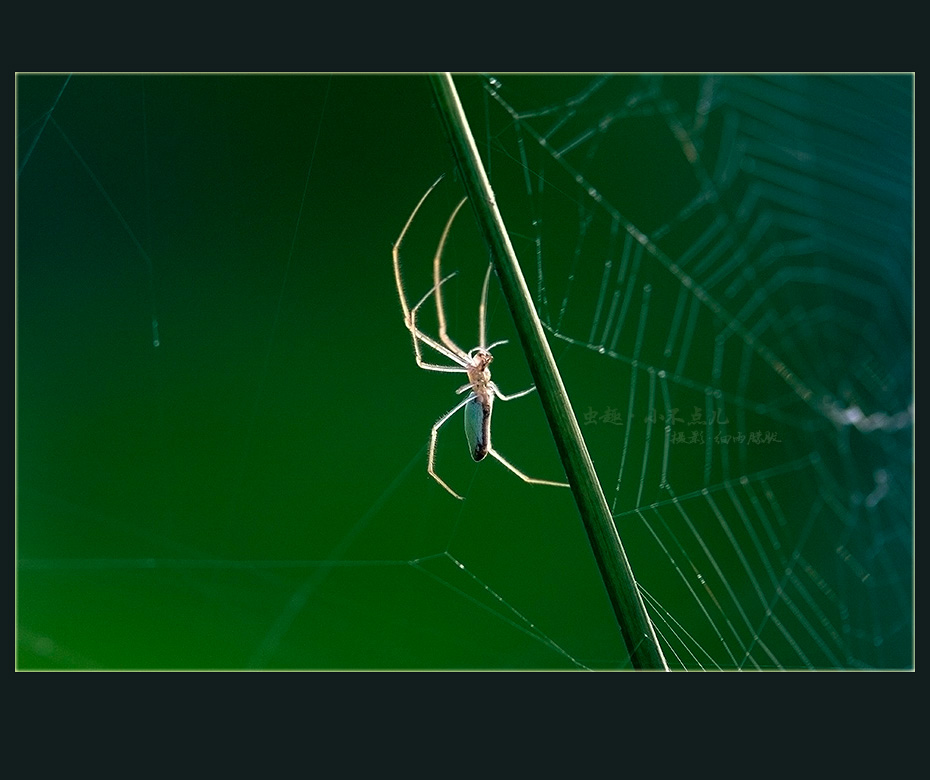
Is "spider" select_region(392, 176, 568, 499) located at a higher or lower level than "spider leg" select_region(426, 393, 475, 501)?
higher

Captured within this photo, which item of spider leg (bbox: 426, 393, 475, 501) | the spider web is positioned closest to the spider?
spider leg (bbox: 426, 393, 475, 501)

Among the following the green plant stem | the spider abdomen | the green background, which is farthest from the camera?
the green background

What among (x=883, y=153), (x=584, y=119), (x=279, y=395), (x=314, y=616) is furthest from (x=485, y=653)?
(x=883, y=153)

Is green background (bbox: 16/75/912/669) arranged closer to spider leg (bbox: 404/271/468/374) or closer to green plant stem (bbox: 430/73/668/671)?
spider leg (bbox: 404/271/468/374)

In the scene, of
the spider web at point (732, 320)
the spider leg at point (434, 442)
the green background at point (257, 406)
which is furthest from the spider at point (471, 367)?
the spider web at point (732, 320)

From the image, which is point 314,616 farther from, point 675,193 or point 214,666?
point 675,193

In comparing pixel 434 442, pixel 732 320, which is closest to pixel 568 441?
pixel 434 442
